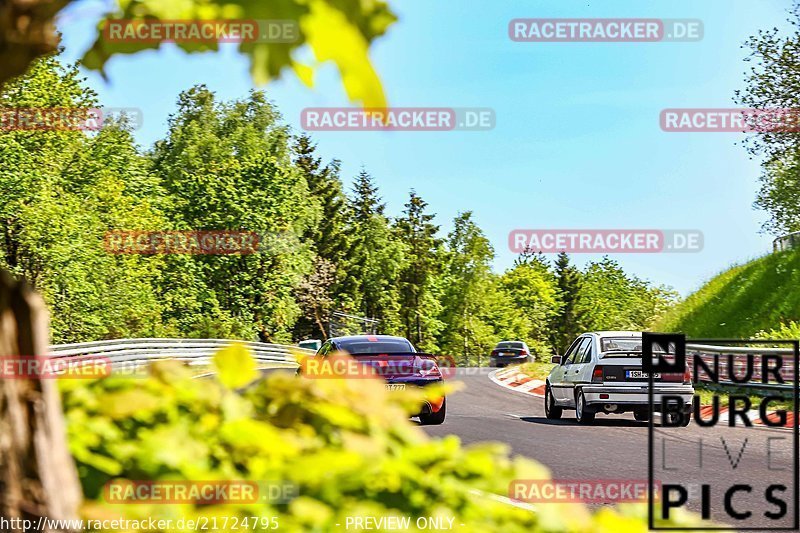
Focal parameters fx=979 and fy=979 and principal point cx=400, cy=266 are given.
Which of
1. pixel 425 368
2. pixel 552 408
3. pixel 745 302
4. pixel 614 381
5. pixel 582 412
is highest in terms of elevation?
pixel 745 302

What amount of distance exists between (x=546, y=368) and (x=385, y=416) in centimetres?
4413

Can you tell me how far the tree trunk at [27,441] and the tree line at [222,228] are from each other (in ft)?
12.9

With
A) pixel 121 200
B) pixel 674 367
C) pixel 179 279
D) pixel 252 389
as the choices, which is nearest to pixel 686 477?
pixel 674 367

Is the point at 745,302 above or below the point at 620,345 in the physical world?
above

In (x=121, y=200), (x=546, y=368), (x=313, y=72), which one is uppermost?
(x=121, y=200)

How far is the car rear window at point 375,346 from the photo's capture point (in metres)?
16.7

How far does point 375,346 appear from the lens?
16.9 metres

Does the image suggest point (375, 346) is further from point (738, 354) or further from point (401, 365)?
point (738, 354)

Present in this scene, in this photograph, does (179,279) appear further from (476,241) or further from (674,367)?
(674,367)

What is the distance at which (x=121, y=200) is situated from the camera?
49.5m

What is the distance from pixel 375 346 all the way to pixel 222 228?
43.1m

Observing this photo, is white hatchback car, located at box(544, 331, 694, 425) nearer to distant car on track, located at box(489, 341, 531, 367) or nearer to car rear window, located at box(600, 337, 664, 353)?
car rear window, located at box(600, 337, 664, 353)

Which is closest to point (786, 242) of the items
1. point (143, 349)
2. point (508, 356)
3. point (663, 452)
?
point (508, 356)

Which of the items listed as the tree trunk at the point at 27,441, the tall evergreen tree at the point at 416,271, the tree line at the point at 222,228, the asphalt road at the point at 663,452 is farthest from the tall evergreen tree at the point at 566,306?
the tree trunk at the point at 27,441
